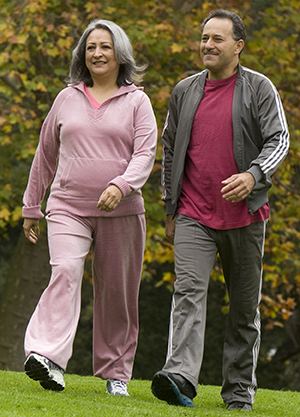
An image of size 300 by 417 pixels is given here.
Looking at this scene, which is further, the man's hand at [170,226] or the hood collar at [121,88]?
the man's hand at [170,226]

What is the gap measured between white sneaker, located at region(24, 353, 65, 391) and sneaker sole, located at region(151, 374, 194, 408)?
58 cm

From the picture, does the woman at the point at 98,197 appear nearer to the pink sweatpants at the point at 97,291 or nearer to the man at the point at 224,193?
the pink sweatpants at the point at 97,291

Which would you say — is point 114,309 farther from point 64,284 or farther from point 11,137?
point 11,137

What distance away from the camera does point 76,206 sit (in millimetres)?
4711

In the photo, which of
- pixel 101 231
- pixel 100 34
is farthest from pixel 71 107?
pixel 101 231

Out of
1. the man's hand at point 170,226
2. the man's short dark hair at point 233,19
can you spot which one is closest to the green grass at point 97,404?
the man's hand at point 170,226

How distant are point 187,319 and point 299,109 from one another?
7983 mm

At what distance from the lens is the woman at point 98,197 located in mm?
4500

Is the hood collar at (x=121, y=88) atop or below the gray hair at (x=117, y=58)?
below

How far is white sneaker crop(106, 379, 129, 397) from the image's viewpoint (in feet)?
16.1

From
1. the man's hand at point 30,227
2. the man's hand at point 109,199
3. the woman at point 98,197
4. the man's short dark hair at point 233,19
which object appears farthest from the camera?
the man's hand at point 30,227

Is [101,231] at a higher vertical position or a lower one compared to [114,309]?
higher

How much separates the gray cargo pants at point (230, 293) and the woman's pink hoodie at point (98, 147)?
460 millimetres

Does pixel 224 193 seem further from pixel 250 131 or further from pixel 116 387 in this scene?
pixel 116 387
